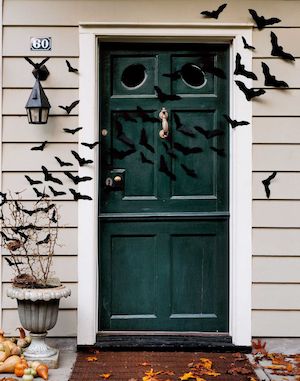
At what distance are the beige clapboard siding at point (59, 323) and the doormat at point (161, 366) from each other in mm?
209

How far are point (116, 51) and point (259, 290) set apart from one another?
80.6 inches

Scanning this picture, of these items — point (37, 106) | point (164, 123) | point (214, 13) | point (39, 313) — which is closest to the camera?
point (39, 313)

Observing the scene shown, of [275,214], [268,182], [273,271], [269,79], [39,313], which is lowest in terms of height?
[39,313]

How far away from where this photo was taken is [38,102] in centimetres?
429

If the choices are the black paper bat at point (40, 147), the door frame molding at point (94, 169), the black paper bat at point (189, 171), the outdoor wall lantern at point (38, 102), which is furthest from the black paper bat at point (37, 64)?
the black paper bat at point (189, 171)

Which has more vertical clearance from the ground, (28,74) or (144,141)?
(28,74)

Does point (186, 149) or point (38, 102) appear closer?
point (38, 102)

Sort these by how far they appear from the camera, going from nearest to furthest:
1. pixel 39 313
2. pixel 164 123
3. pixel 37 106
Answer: pixel 39 313
pixel 37 106
pixel 164 123

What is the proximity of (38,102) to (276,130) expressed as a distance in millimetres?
1716

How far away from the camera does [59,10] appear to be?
4.43 m

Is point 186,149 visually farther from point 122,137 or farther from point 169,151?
point 122,137

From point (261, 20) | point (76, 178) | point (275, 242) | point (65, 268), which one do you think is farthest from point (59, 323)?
point (261, 20)

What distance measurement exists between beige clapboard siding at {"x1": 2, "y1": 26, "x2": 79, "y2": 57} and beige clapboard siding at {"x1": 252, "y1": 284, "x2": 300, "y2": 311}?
2170 millimetres

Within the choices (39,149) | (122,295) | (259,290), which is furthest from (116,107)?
(259,290)
